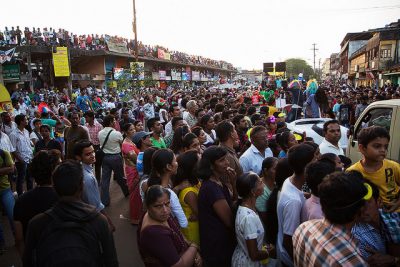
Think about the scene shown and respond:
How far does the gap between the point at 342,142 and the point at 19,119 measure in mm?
6486

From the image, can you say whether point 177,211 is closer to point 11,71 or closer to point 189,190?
point 189,190

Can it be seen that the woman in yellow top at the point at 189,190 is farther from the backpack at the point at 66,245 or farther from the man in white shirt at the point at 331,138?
the man in white shirt at the point at 331,138

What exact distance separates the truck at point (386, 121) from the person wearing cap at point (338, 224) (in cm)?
268

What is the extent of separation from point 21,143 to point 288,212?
5.60 m

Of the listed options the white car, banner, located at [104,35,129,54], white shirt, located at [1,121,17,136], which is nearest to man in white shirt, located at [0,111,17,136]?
white shirt, located at [1,121,17,136]

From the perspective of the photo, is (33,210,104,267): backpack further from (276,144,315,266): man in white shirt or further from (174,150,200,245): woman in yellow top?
(276,144,315,266): man in white shirt

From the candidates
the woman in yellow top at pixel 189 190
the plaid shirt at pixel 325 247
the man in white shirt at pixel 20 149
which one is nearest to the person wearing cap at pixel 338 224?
the plaid shirt at pixel 325 247

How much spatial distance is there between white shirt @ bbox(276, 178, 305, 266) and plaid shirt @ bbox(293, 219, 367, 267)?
1.92 ft

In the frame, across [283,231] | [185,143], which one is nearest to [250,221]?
[283,231]

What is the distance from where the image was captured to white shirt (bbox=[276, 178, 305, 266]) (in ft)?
8.61

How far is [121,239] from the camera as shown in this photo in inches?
210

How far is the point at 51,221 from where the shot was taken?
2211 millimetres

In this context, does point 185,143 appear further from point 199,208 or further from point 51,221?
point 51,221

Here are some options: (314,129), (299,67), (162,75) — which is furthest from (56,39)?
(299,67)
